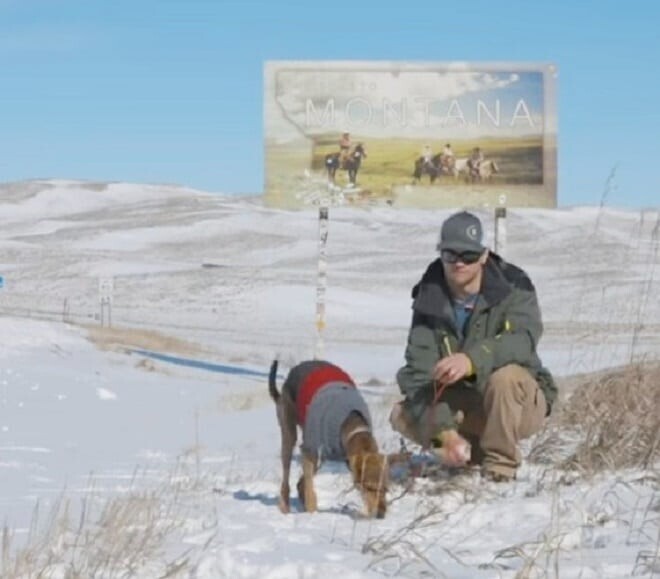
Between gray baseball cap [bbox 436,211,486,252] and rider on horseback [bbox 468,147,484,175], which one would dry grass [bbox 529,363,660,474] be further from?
rider on horseback [bbox 468,147,484,175]

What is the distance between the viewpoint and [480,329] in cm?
599

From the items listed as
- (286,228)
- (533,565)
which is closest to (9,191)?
(286,228)

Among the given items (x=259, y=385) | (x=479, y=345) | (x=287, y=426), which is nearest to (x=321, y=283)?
(x=259, y=385)

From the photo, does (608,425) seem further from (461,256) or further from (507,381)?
(461,256)

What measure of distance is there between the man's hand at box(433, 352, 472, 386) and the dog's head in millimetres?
459

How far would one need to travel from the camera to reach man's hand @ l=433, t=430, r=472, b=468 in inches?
227

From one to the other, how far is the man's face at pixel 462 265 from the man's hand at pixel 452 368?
1.05 feet

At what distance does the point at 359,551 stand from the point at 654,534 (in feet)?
2.94

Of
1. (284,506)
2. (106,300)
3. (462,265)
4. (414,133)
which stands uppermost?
(414,133)

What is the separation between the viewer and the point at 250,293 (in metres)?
34.0

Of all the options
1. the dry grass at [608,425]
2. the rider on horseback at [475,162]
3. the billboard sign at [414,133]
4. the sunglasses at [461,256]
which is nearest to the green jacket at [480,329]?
the sunglasses at [461,256]

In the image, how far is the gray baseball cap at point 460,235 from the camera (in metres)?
5.79

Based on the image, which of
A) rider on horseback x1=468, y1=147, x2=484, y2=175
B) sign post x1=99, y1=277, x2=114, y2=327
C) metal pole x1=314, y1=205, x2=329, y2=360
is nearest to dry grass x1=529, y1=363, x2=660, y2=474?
metal pole x1=314, y1=205, x2=329, y2=360

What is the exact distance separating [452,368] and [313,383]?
58 cm
